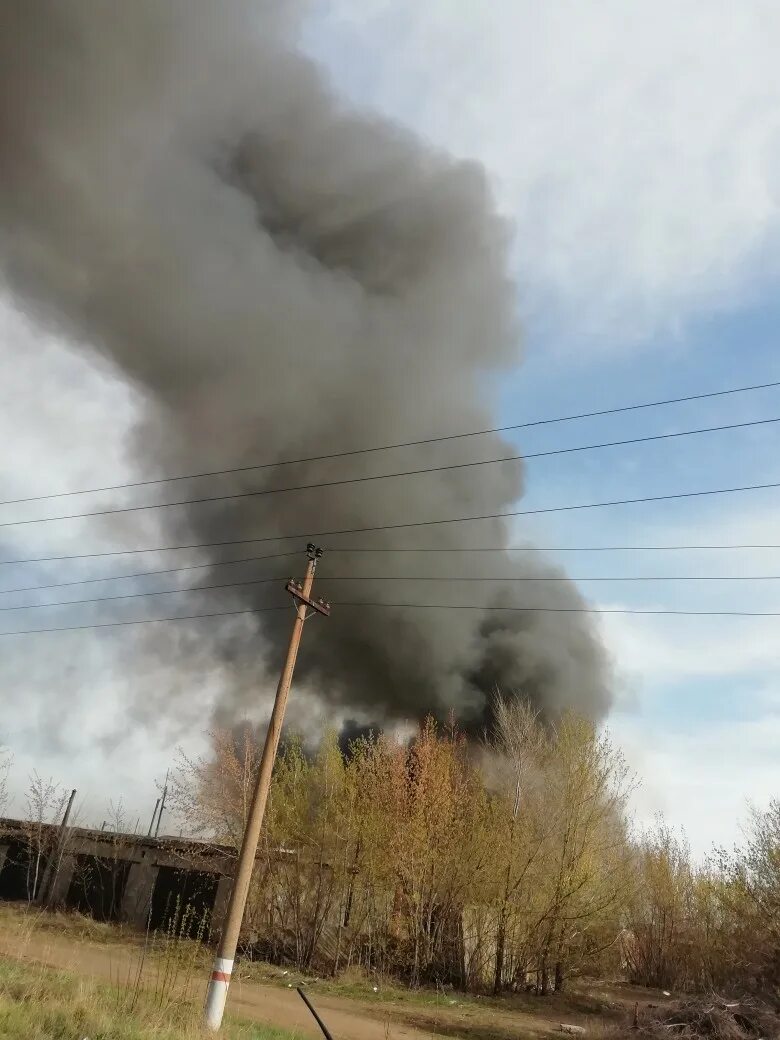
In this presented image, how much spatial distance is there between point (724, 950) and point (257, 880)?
14277mm

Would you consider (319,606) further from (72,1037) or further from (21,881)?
(21,881)

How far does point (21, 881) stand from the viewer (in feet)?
90.6

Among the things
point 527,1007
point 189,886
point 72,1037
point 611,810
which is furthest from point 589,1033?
point 189,886

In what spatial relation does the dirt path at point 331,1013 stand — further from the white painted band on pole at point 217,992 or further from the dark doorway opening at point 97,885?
the dark doorway opening at point 97,885

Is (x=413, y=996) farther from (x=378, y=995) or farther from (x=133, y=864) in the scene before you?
(x=133, y=864)

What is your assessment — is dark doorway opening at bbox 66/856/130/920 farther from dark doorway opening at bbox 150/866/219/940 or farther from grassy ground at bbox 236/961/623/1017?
grassy ground at bbox 236/961/623/1017

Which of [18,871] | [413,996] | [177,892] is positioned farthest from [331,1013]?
[18,871]

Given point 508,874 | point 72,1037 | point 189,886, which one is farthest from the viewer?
point 189,886

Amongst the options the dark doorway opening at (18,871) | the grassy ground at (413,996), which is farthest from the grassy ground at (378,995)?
the dark doorway opening at (18,871)

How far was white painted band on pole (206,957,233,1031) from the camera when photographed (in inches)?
308

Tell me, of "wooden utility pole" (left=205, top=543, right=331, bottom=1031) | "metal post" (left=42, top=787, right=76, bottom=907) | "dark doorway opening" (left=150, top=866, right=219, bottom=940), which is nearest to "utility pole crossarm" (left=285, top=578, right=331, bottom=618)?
"wooden utility pole" (left=205, top=543, right=331, bottom=1031)

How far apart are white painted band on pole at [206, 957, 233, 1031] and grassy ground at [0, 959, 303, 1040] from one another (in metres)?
0.15

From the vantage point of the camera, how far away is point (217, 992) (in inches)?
315

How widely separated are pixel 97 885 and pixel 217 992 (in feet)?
66.9
